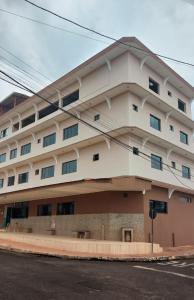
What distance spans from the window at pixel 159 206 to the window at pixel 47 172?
10.1 m

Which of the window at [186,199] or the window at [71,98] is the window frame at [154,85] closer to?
the window at [71,98]

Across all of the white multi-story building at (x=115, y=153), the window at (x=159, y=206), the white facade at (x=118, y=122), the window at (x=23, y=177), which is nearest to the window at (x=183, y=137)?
the white multi-story building at (x=115, y=153)

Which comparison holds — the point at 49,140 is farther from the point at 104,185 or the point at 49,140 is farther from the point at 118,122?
the point at 104,185

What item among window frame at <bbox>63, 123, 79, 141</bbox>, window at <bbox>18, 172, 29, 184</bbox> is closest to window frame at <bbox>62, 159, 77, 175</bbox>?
window frame at <bbox>63, 123, 79, 141</bbox>

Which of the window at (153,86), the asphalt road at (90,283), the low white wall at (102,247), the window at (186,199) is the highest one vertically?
the window at (153,86)

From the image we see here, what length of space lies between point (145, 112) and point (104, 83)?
13.4 feet

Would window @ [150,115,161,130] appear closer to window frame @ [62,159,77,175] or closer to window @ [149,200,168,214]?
window @ [149,200,168,214]

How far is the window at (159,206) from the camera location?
937 inches

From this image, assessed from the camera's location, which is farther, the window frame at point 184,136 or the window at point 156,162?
the window frame at point 184,136

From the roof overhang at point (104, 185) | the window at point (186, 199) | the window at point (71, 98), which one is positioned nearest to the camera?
the roof overhang at point (104, 185)

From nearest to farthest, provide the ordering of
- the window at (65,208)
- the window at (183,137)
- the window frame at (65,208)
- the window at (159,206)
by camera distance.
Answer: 1. the window at (159,206)
2. the window frame at (65,208)
3. the window at (65,208)
4. the window at (183,137)

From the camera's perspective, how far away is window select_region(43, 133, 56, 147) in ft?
98.1

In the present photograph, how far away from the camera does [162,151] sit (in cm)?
2616

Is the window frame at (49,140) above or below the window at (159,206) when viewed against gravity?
above
